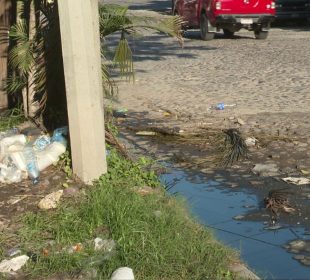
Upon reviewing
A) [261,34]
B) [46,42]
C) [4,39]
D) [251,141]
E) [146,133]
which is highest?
[46,42]

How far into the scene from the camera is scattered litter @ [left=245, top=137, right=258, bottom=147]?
9.03 meters

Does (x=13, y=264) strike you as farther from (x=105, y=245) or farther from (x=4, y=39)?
(x=4, y=39)

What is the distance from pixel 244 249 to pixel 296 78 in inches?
346

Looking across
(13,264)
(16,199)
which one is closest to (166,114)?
(16,199)

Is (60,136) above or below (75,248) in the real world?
above

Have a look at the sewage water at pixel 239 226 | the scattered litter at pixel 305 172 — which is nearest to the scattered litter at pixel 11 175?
the sewage water at pixel 239 226

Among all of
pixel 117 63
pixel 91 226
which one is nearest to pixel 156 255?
pixel 91 226

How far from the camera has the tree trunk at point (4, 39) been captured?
941 cm

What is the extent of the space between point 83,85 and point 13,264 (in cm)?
206

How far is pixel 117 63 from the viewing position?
797 cm

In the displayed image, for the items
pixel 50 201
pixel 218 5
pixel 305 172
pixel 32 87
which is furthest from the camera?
pixel 218 5

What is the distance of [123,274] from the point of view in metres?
4.66

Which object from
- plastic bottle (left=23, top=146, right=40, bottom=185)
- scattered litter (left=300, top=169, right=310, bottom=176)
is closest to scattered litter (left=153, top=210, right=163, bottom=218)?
plastic bottle (left=23, top=146, right=40, bottom=185)

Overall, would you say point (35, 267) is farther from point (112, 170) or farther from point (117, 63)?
point (117, 63)
